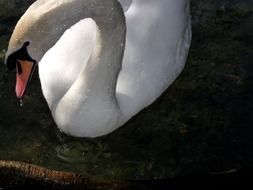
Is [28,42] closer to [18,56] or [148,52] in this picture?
[18,56]

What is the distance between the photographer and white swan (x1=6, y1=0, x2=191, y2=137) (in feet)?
16.2

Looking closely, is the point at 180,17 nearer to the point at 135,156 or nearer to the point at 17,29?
the point at 135,156

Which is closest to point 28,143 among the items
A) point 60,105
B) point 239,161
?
point 60,105

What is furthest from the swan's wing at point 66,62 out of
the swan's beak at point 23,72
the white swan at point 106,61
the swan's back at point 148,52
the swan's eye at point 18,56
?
the swan's eye at point 18,56

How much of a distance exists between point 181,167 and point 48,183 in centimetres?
98

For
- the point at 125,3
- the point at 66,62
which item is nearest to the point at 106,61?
the point at 66,62

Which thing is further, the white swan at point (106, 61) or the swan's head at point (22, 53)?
the white swan at point (106, 61)

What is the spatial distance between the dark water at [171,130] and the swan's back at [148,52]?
8.4 inches

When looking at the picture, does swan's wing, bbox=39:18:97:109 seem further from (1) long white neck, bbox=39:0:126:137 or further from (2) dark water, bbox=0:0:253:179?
(2) dark water, bbox=0:0:253:179

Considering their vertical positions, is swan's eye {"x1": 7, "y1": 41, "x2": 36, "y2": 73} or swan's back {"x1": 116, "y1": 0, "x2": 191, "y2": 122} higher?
swan's eye {"x1": 7, "y1": 41, "x2": 36, "y2": 73}

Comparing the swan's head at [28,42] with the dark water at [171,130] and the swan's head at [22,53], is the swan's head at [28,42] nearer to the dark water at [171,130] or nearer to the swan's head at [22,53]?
the swan's head at [22,53]

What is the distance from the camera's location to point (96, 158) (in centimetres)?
534

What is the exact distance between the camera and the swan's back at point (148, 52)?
17.6ft

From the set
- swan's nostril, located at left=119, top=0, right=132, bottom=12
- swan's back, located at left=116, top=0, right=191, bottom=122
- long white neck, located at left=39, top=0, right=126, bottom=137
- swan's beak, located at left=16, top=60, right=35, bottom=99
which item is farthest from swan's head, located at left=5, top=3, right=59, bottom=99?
swan's nostril, located at left=119, top=0, right=132, bottom=12
